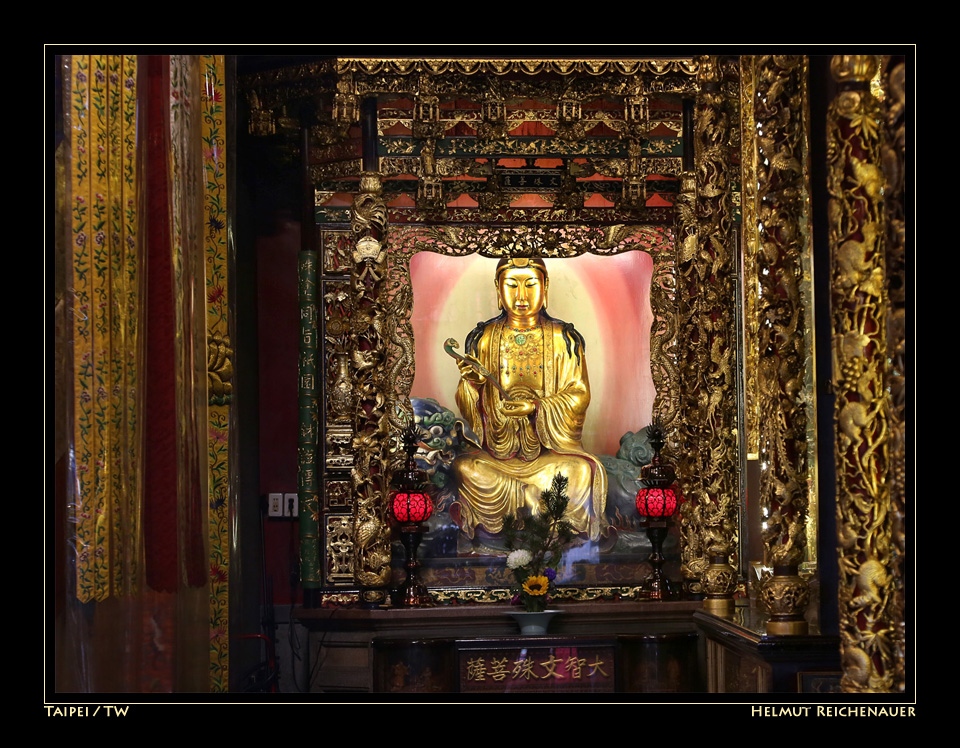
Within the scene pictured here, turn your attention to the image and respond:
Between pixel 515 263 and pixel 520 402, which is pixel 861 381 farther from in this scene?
pixel 515 263

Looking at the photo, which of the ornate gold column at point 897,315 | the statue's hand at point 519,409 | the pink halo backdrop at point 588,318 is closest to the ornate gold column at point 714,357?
the pink halo backdrop at point 588,318

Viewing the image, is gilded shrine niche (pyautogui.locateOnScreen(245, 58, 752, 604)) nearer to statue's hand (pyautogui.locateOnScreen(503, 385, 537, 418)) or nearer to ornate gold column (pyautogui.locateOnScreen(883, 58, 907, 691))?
statue's hand (pyautogui.locateOnScreen(503, 385, 537, 418))

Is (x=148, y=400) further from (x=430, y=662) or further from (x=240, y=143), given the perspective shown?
(x=240, y=143)

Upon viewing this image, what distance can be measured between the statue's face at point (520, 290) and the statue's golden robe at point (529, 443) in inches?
6.8

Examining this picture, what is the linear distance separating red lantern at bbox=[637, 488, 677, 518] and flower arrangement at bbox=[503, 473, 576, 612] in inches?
22.1

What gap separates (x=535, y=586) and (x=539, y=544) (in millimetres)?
431

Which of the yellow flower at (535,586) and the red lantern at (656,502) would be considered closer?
the yellow flower at (535,586)

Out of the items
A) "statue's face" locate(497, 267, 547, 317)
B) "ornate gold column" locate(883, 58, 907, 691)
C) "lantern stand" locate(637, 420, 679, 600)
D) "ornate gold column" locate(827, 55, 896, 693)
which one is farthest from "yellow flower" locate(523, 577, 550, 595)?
"ornate gold column" locate(883, 58, 907, 691)

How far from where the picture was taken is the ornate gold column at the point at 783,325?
17.9 feet

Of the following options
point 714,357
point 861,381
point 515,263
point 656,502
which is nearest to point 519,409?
point 515,263

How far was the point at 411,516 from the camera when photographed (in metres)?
8.04

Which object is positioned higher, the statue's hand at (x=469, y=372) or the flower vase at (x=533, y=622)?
the statue's hand at (x=469, y=372)

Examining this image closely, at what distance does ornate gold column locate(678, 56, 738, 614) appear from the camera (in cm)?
685

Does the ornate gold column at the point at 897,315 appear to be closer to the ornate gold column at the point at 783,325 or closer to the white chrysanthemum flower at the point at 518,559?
the ornate gold column at the point at 783,325
